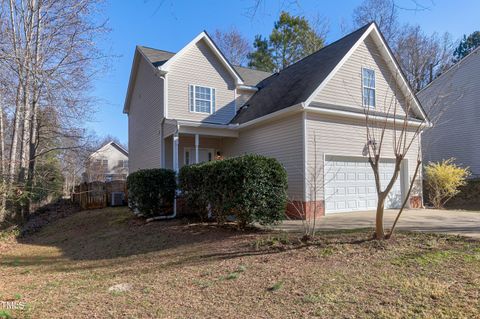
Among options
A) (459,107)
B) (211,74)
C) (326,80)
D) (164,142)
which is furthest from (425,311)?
(459,107)

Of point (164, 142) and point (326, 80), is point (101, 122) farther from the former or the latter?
point (326, 80)

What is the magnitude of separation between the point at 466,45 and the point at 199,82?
2790cm

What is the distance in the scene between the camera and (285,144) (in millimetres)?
12023

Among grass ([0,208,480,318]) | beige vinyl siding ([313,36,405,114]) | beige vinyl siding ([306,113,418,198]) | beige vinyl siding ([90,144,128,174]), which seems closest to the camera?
grass ([0,208,480,318])

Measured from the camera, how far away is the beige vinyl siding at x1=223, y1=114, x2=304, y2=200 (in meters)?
11.4

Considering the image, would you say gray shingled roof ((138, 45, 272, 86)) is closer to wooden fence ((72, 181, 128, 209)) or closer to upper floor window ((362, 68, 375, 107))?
upper floor window ((362, 68, 375, 107))

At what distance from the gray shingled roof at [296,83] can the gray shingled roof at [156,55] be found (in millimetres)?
4423

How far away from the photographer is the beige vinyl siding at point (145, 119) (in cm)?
1549

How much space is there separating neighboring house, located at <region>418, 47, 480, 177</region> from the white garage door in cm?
741

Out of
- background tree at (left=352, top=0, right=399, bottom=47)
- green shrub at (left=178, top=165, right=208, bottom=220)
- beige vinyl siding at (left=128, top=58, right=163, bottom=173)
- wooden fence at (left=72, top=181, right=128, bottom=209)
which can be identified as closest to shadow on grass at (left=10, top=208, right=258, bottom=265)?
green shrub at (left=178, top=165, right=208, bottom=220)

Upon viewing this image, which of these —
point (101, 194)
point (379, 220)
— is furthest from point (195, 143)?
point (379, 220)

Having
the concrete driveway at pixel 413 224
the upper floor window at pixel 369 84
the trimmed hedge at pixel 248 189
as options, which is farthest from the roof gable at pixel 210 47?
the concrete driveway at pixel 413 224

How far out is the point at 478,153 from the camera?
1797 cm

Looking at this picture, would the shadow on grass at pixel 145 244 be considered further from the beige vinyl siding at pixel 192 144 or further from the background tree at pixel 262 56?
the background tree at pixel 262 56
